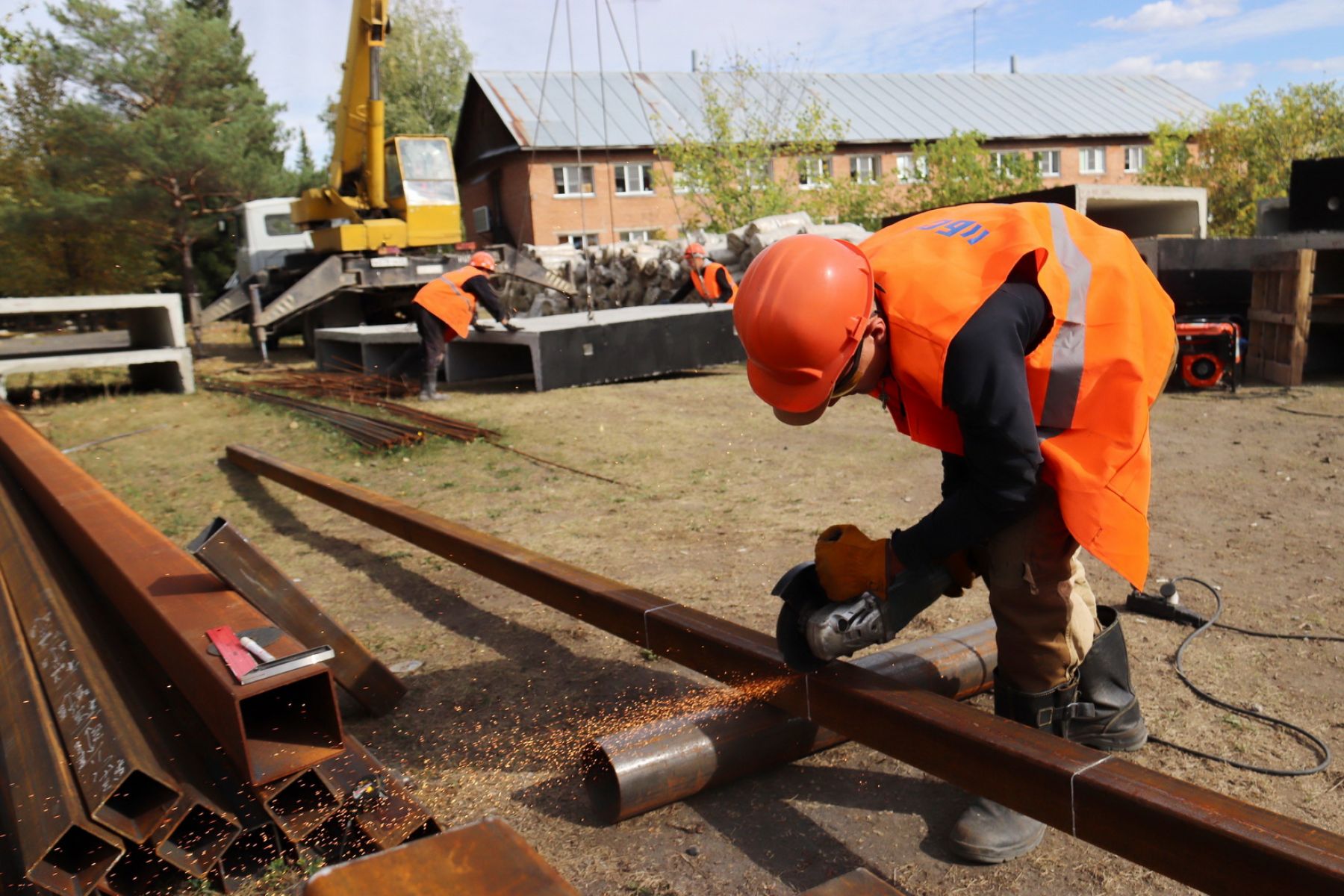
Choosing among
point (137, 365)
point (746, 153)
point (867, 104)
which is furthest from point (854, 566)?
point (867, 104)

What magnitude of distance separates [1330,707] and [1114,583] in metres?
1.28

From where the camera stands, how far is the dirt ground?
104 inches

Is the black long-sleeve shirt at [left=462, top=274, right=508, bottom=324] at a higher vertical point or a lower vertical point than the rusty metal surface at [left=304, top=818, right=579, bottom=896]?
higher

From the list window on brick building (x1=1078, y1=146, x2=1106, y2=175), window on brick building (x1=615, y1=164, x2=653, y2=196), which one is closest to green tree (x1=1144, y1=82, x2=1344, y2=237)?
window on brick building (x1=1078, y1=146, x2=1106, y2=175)

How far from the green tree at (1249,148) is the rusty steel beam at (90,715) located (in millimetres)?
28614

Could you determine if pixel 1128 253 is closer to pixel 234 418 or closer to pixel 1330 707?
pixel 1330 707

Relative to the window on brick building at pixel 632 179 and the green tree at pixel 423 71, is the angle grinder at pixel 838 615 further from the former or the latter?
the green tree at pixel 423 71

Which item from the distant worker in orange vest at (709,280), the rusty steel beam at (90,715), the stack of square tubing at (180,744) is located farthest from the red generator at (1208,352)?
the rusty steel beam at (90,715)

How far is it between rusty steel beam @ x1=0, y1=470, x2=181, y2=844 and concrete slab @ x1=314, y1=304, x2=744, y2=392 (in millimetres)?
7381

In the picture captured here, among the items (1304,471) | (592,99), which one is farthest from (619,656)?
(592,99)

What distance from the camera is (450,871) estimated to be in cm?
154

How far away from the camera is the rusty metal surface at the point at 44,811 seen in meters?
2.20

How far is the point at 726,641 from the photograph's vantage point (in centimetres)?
293

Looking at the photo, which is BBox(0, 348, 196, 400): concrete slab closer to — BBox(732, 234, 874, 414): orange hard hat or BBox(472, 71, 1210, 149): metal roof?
BBox(732, 234, 874, 414): orange hard hat
